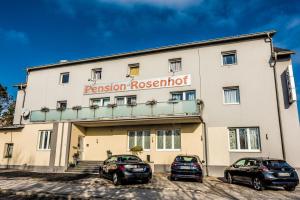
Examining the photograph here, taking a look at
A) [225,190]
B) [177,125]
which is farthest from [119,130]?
[225,190]

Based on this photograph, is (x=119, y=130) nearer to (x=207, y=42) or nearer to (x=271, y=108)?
(x=207, y=42)

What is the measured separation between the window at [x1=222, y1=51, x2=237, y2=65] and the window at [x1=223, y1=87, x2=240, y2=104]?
78.1 inches

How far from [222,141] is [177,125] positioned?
3.36 metres

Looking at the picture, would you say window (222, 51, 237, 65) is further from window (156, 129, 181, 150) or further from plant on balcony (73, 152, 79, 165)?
plant on balcony (73, 152, 79, 165)

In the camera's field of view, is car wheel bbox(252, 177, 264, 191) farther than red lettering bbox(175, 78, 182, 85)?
No

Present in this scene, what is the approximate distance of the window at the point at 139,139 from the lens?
18.6 metres

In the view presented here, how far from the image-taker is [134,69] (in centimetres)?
2092

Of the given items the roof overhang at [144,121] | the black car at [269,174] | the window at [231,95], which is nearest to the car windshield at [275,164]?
the black car at [269,174]

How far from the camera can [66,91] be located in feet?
73.4

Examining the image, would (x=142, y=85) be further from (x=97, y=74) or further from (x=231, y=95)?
(x=231, y=95)

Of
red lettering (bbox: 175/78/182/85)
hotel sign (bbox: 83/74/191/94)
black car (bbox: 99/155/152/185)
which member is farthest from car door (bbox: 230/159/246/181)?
red lettering (bbox: 175/78/182/85)

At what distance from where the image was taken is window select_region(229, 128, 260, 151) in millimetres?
16000

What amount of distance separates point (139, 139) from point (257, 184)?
9.79 metres

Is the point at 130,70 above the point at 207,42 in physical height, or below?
below
